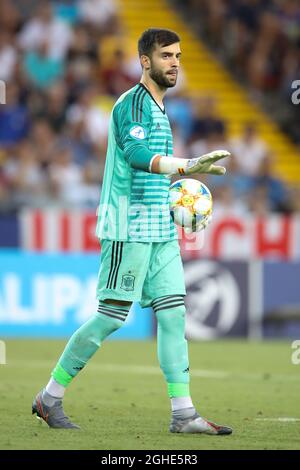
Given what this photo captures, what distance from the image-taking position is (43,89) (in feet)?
58.9

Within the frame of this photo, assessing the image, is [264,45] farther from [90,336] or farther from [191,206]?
[90,336]

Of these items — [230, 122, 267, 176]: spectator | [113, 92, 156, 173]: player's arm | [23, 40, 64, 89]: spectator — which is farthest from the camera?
[230, 122, 267, 176]: spectator

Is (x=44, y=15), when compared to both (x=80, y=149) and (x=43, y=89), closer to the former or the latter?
(x=43, y=89)

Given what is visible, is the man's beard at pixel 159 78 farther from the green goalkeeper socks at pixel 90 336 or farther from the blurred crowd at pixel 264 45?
the blurred crowd at pixel 264 45

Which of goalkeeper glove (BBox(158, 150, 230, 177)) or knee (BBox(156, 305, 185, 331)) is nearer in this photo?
goalkeeper glove (BBox(158, 150, 230, 177))

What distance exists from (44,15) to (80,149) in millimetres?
2644

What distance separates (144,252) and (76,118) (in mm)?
10169

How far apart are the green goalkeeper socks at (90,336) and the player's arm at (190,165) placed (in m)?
0.94

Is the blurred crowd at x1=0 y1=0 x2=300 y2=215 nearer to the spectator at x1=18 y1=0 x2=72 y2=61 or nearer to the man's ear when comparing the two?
the spectator at x1=18 y1=0 x2=72 y2=61

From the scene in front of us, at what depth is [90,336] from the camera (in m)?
7.62

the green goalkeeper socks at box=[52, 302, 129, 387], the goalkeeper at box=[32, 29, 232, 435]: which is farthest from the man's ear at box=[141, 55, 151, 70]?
the green goalkeeper socks at box=[52, 302, 129, 387]

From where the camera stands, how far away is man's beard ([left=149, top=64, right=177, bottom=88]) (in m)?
7.62

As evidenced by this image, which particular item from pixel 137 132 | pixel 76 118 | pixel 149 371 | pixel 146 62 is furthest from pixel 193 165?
pixel 76 118

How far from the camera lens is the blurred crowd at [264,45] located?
68.4 feet
